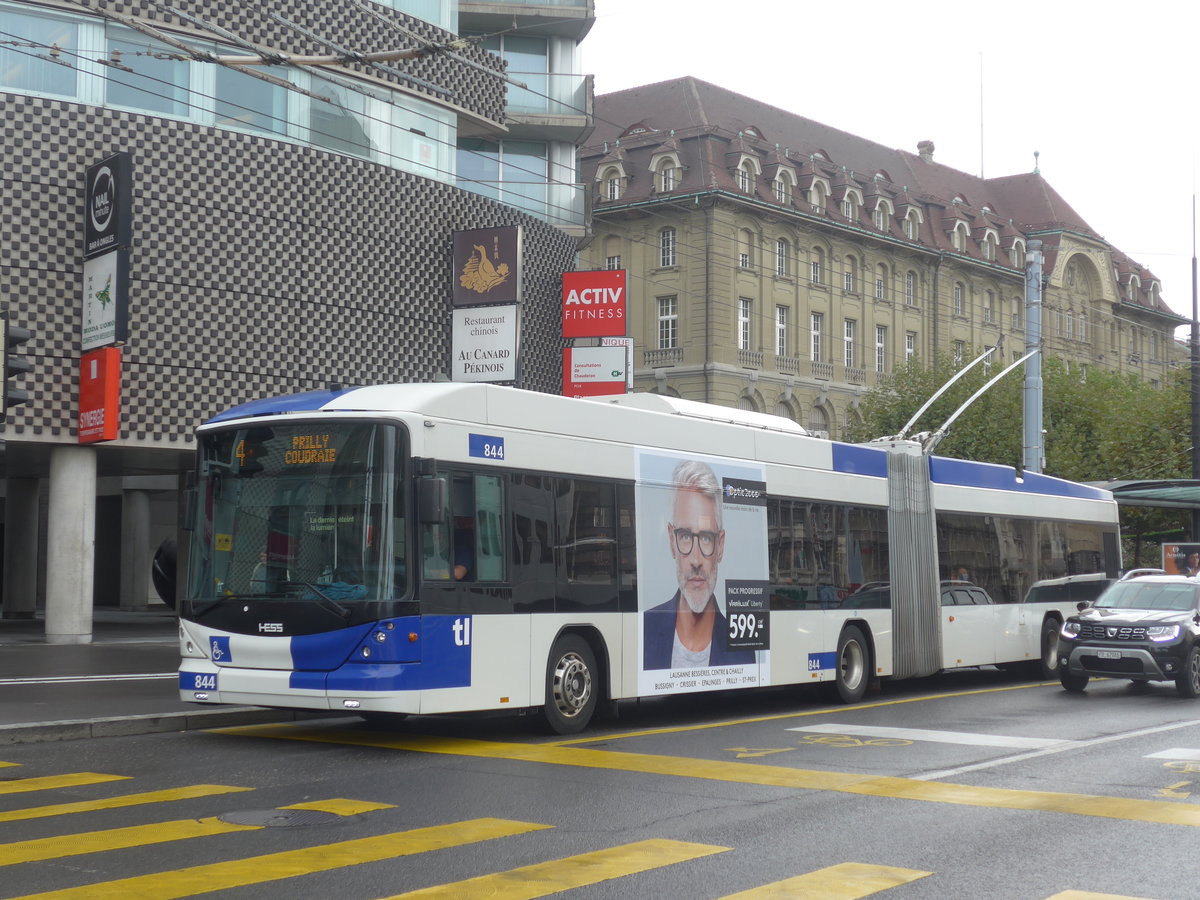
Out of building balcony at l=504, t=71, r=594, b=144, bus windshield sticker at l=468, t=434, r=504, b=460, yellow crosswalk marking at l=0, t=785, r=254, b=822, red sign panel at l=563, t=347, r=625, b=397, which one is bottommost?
yellow crosswalk marking at l=0, t=785, r=254, b=822

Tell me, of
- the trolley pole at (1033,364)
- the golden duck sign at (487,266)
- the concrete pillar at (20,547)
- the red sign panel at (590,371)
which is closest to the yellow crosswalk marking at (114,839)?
the golden duck sign at (487,266)

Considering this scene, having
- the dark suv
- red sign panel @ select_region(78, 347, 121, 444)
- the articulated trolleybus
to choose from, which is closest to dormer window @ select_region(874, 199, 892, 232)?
red sign panel @ select_region(78, 347, 121, 444)

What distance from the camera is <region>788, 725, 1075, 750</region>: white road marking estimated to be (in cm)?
1291

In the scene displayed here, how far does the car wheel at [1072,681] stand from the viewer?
19219 mm

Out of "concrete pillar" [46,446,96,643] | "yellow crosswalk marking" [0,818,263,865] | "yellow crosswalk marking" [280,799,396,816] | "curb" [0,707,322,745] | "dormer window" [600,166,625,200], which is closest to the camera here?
"yellow crosswalk marking" [0,818,263,865]

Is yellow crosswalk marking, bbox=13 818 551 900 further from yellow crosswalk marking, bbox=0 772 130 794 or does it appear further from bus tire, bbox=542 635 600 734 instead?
bus tire, bbox=542 635 600 734

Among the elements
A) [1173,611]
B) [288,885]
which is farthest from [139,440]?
[288,885]

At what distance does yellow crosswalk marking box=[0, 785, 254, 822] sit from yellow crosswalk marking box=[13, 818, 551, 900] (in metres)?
1.92

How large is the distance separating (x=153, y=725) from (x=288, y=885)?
7144 mm

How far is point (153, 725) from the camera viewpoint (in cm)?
1336

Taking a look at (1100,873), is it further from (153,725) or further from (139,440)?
Answer: (139,440)

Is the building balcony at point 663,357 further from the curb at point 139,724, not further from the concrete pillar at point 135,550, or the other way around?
the curb at point 139,724

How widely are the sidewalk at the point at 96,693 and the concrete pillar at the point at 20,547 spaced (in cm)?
825

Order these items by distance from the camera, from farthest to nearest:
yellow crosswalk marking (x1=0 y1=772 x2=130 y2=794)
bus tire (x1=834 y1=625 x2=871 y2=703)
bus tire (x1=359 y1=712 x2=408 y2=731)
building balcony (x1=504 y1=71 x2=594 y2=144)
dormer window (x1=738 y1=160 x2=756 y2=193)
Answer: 1. dormer window (x1=738 y1=160 x2=756 y2=193)
2. building balcony (x1=504 y1=71 x2=594 y2=144)
3. bus tire (x1=834 y1=625 x2=871 y2=703)
4. bus tire (x1=359 y1=712 x2=408 y2=731)
5. yellow crosswalk marking (x1=0 y1=772 x2=130 y2=794)
